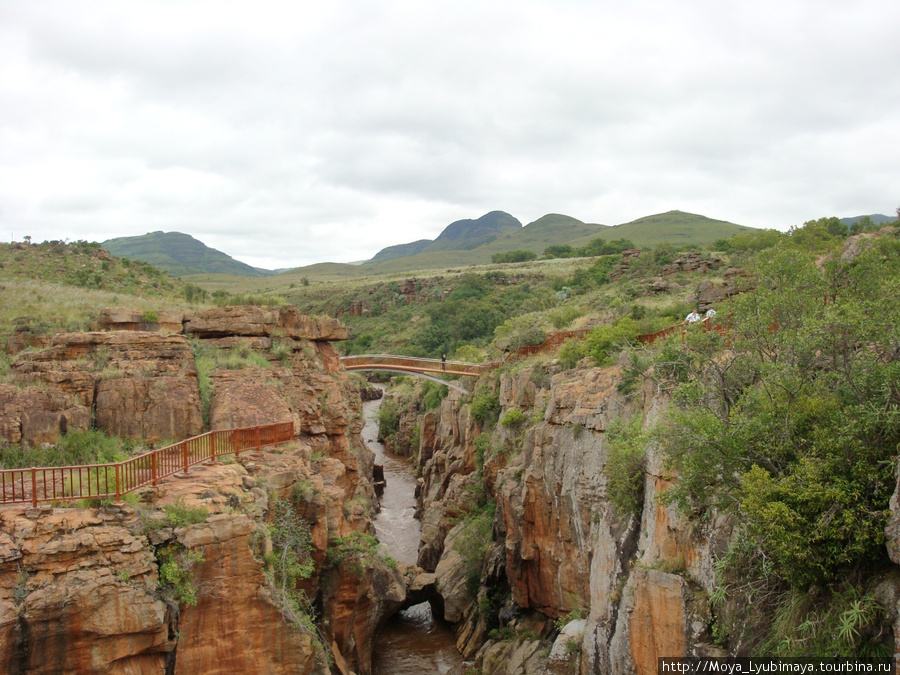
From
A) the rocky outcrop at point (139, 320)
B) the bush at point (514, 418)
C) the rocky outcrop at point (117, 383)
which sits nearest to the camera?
the rocky outcrop at point (117, 383)

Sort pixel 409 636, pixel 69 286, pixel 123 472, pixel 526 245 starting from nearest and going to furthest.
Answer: pixel 123 472
pixel 409 636
pixel 69 286
pixel 526 245

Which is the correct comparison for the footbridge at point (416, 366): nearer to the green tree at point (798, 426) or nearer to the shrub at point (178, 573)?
the green tree at point (798, 426)

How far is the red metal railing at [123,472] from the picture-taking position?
39.9 ft

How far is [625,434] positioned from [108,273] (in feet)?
115

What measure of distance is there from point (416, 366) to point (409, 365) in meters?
0.56

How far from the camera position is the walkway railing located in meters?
40.1

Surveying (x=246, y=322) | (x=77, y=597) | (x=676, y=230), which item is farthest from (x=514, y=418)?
(x=676, y=230)

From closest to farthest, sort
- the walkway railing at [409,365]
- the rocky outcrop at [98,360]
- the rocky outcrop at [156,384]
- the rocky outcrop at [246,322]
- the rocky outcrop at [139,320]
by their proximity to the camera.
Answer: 1. the rocky outcrop at [156,384]
2. the rocky outcrop at [98,360]
3. the rocky outcrop at [139,320]
4. the rocky outcrop at [246,322]
5. the walkway railing at [409,365]

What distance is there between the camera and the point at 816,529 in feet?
26.8

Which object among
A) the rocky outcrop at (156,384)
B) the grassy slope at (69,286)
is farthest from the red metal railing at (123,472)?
the grassy slope at (69,286)

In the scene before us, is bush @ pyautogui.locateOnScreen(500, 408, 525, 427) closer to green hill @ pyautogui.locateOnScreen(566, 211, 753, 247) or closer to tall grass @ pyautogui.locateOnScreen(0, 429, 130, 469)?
tall grass @ pyautogui.locateOnScreen(0, 429, 130, 469)

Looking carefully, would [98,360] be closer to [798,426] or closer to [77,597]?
[77,597]

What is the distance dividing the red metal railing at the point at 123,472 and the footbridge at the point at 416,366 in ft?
68.9

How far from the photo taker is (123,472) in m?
13.0
